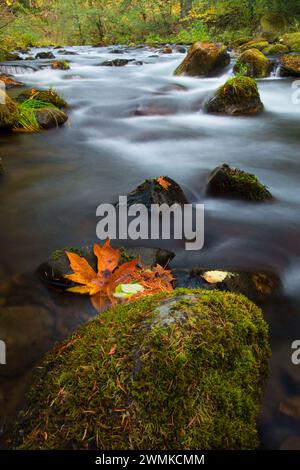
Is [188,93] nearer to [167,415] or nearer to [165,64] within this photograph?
[165,64]

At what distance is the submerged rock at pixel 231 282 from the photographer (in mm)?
2684

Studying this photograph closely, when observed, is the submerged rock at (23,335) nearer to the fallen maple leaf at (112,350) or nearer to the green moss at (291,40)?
the fallen maple leaf at (112,350)

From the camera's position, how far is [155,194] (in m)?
3.78

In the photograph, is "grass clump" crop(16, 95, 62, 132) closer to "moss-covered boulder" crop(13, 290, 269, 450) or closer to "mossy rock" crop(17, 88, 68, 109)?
"mossy rock" crop(17, 88, 68, 109)

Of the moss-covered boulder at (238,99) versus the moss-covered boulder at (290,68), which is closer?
the moss-covered boulder at (238,99)

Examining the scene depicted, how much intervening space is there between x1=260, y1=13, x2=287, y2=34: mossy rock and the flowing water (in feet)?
30.0

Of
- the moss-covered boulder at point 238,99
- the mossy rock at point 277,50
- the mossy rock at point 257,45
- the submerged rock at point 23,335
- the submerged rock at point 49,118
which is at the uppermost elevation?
the mossy rock at point 257,45

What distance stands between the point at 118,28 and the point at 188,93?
2290 cm

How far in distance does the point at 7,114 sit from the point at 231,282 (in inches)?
215

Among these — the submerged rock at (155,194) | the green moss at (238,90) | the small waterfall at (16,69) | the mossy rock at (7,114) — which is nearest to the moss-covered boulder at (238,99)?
the green moss at (238,90)

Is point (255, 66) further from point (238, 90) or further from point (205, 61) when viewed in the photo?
point (238, 90)

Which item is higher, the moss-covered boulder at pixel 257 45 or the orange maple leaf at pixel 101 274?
the moss-covered boulder at pixel 257 45

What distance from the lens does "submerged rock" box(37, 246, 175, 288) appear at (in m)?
2.79

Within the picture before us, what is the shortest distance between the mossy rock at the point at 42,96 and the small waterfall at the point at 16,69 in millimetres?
5959
